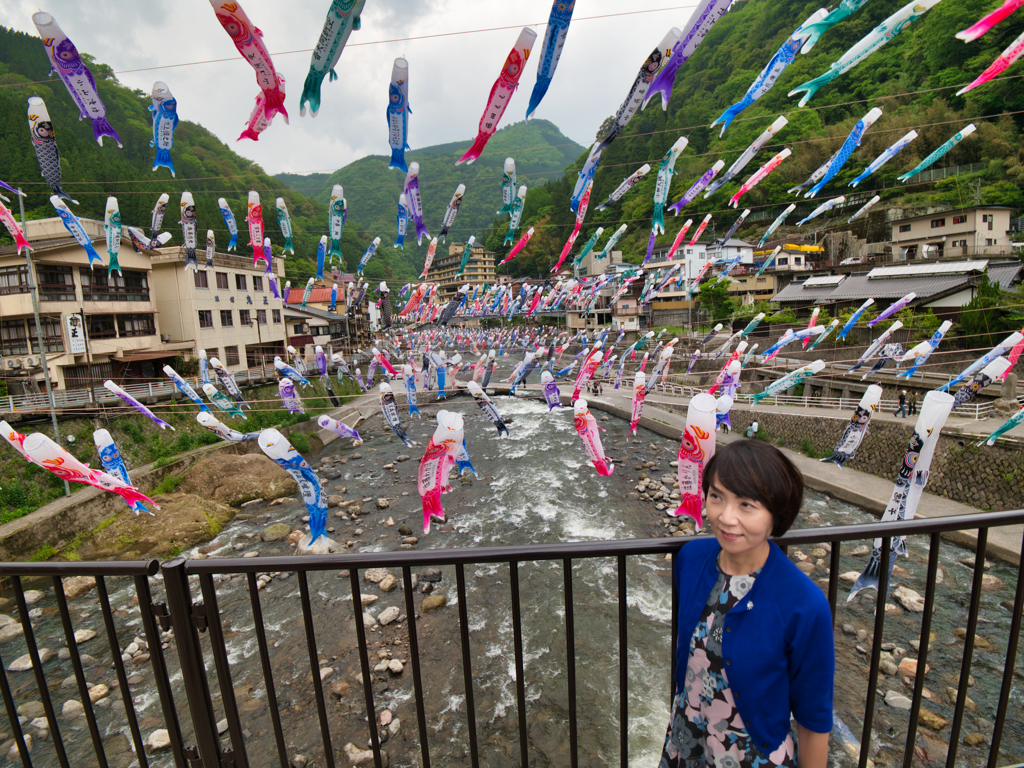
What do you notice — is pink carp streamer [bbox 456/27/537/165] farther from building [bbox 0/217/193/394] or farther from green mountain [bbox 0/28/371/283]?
green mountain [bbox 0/28/371/283]

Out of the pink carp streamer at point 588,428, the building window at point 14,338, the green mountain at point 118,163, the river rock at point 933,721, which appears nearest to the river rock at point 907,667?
the river rock at point 933,721

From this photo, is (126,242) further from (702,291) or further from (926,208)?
(926,208)

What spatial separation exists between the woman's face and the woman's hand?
0.44 metres

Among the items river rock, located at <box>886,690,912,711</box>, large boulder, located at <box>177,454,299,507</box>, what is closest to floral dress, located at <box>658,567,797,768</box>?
river rock, located at <box>886,690,912,711</box>

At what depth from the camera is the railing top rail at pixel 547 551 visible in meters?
1.34

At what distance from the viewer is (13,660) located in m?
7.39

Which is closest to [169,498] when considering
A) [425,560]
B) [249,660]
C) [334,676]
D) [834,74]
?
[249,660]

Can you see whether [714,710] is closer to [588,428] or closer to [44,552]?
[588,428]

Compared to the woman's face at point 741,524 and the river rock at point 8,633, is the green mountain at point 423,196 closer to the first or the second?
the river rock at point 8,633

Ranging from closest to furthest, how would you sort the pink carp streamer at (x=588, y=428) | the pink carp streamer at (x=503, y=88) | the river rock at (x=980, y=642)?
the pink carp streamer at (x=503, y=88)
the river rock at (x=980, y=642)
the pink carp streamer at (x=588, y=428)

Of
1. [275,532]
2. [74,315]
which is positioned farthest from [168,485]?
[74,315]

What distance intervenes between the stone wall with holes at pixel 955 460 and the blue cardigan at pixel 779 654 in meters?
11.3

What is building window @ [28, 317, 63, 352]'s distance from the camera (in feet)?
47.9

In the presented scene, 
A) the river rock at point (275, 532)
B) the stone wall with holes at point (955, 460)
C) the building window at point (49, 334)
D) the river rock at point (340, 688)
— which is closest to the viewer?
the river rock at point (340, 688)
